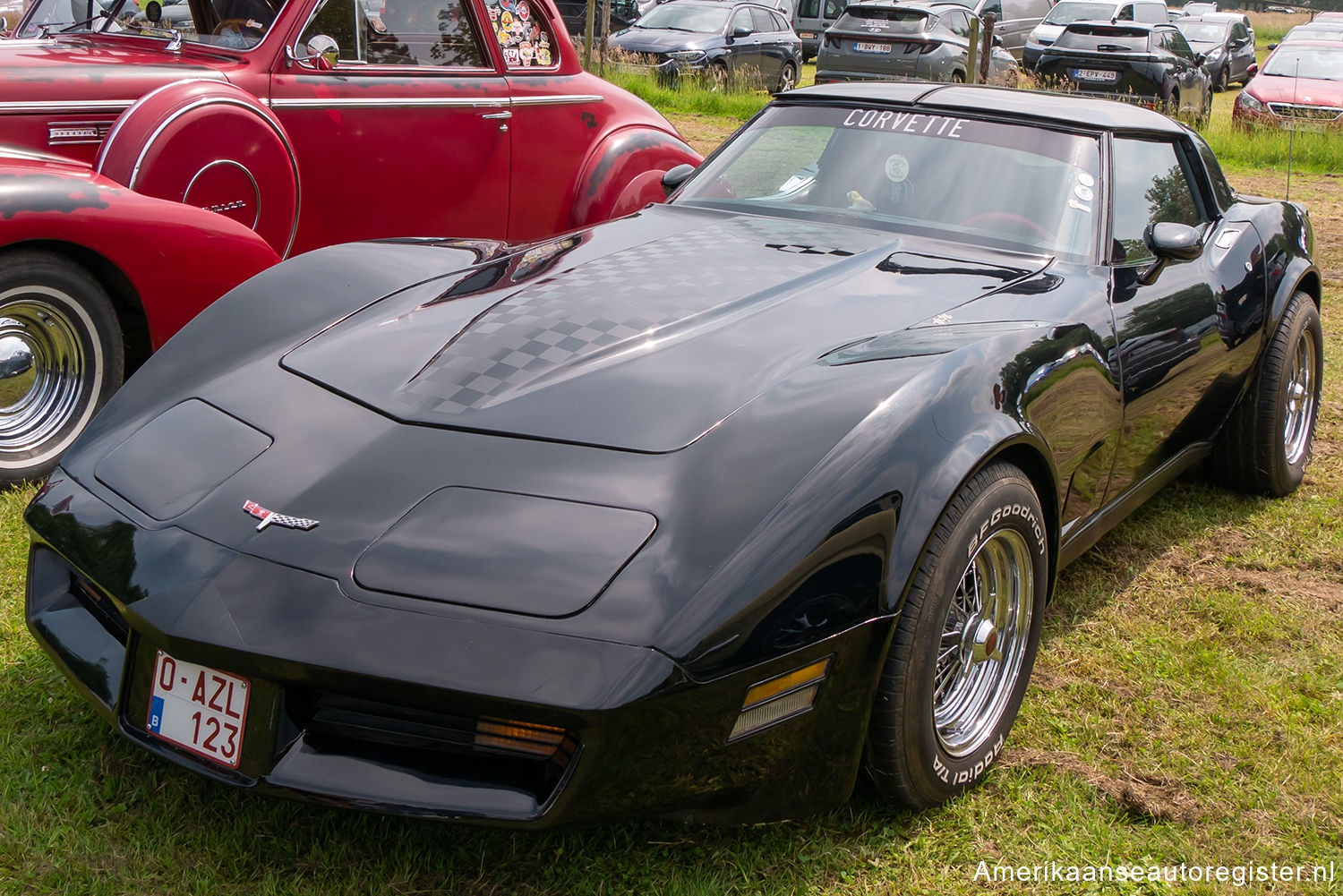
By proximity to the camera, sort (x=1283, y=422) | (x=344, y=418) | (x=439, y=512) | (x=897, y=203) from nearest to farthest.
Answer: (x=439, y=512), (x=344, y=418), (x=897, y=203), (x=1283, y=422)

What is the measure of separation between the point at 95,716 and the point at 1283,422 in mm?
3748

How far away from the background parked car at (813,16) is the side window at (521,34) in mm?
19352

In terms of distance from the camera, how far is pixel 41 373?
12.6 feet

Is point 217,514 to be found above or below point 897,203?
below

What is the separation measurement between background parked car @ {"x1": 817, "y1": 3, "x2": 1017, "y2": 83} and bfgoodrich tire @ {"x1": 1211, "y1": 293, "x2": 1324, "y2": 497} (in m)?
11.7

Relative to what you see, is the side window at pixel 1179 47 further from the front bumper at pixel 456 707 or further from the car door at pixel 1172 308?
the front bumper at pixel 456 707

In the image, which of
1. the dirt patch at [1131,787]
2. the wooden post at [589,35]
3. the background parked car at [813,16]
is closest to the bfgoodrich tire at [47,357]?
the dirt patch at [1131,787]

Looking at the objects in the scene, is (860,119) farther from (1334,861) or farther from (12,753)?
(12,753)

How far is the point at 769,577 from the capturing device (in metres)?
2.01

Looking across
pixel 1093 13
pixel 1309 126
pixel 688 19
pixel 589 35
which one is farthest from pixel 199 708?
pixel 1093 13

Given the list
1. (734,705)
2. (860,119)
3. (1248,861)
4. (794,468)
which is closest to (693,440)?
(794,468)

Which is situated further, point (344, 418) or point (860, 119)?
point (860, 119)

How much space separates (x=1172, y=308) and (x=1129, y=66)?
42.1 ft

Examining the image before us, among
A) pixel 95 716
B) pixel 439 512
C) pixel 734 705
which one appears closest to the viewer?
pixel 734 705
